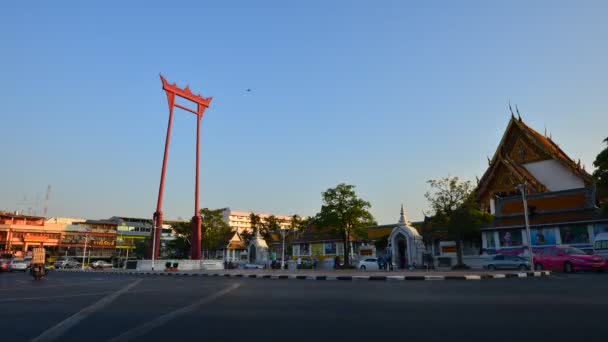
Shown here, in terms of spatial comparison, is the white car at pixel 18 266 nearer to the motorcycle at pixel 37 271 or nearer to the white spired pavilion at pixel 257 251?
the motorcycle at pixel 37 271

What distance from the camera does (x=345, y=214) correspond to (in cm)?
3931

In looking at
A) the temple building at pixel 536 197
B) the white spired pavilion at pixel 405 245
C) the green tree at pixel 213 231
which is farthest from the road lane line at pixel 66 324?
the green tree at pixel 213 231

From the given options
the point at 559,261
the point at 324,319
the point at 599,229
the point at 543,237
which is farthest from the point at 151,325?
the point at 543,237

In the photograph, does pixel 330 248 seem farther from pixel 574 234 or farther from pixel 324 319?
pixel 324 319

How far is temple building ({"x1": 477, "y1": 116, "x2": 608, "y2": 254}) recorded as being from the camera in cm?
2838

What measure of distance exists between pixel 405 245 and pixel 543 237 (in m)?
11.2

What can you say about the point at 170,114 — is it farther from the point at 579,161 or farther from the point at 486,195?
the point at 579,161

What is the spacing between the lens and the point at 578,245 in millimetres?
27688

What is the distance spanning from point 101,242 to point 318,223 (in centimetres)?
6694

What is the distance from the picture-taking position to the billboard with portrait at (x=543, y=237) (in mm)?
29067

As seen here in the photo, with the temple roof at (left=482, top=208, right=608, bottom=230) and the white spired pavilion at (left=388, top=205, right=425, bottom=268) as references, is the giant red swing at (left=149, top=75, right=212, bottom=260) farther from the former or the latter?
the temple roof at (left=482, top=208, right=608, bottom=230)

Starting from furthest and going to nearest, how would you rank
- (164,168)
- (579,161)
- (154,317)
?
1. (164,168)
2. (579,161)
3. (154,317)

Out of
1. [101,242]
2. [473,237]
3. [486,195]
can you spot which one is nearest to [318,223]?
[473,237]

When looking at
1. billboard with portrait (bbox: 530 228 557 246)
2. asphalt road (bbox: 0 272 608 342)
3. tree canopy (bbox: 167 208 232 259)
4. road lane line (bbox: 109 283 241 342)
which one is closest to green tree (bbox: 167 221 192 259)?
tree canopy (bbox: 167 208 232 259)
